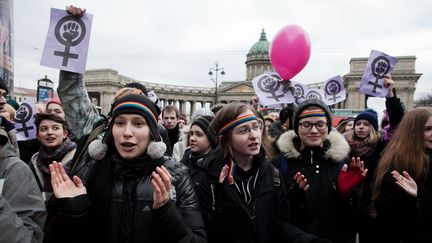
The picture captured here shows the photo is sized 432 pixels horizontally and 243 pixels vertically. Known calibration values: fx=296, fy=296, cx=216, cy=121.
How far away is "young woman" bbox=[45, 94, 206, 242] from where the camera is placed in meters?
1.78

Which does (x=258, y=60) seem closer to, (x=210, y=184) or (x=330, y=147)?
(x=330, y=147)

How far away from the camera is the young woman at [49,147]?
134 inches

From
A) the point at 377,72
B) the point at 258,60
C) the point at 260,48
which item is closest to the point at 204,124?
the point at 377,72

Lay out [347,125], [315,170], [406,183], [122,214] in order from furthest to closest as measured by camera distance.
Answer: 1. [347,125]
2. [315,170]
3. [406,183]
4. [122,214]

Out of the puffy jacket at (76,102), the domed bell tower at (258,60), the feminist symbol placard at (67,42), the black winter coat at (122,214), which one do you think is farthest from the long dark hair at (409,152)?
the domed bell tower at (258,60)

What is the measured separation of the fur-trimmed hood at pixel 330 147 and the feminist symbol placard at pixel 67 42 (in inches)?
90.4

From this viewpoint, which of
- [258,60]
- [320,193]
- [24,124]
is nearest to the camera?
[320,193]

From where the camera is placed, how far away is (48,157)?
3.53 m

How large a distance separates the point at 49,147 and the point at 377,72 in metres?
5.40

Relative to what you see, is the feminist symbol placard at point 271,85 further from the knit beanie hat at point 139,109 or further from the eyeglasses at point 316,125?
the knit beanie hat at point 139,109

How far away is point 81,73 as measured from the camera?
A: 3.09m

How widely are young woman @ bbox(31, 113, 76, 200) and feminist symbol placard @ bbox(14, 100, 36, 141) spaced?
2.17 m

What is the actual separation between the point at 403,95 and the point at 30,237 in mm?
50175

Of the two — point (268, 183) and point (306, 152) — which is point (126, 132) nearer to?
point (268, 183)
